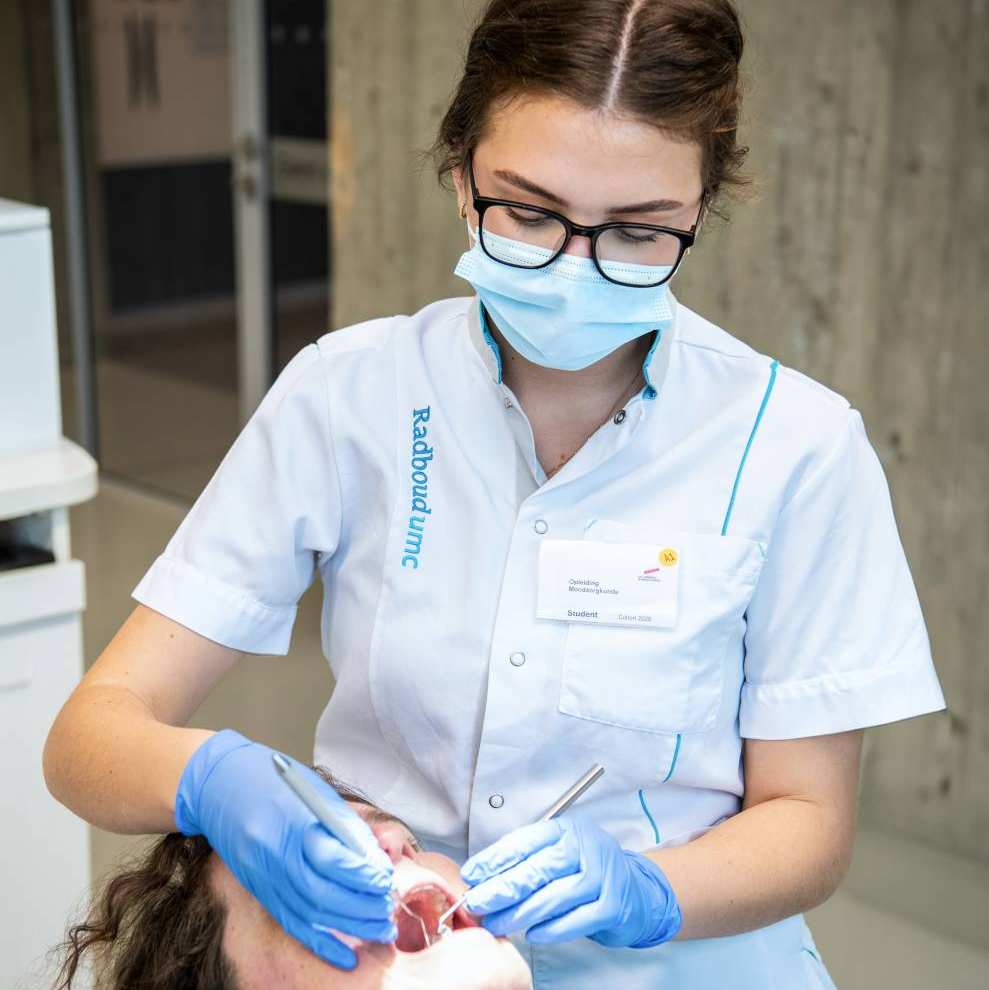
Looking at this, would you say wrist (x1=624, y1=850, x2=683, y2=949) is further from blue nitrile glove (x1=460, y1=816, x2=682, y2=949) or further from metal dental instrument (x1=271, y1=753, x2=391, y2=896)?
metal dental instrument (x1=271, y1=753, x2=391, y2=896)

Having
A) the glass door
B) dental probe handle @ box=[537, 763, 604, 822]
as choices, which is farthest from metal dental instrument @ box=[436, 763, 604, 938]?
the glass door

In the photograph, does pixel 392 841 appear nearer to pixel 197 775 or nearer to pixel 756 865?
pixel 197 775

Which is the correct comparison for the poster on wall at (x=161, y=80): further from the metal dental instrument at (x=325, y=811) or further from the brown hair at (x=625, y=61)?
the metal dental instrument at (x=325, y=811)

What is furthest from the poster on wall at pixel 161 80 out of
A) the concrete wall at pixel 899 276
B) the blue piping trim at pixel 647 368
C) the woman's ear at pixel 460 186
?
the blue piping trim at pixel 647 368

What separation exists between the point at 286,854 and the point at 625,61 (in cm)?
68

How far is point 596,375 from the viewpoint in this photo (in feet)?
4.45

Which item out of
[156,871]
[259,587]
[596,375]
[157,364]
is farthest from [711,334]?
[157,364]

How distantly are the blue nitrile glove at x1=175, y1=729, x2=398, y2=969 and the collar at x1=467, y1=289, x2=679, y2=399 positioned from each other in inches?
16.7

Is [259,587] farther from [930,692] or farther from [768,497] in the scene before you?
[930,692]

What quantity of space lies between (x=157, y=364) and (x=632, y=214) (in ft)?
14.8

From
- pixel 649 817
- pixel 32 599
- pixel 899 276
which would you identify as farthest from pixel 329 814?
pixel 899 276

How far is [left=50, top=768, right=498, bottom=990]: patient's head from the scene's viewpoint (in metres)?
1.20

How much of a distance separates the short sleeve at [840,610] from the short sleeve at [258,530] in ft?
1.42

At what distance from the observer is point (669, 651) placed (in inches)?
50.3
